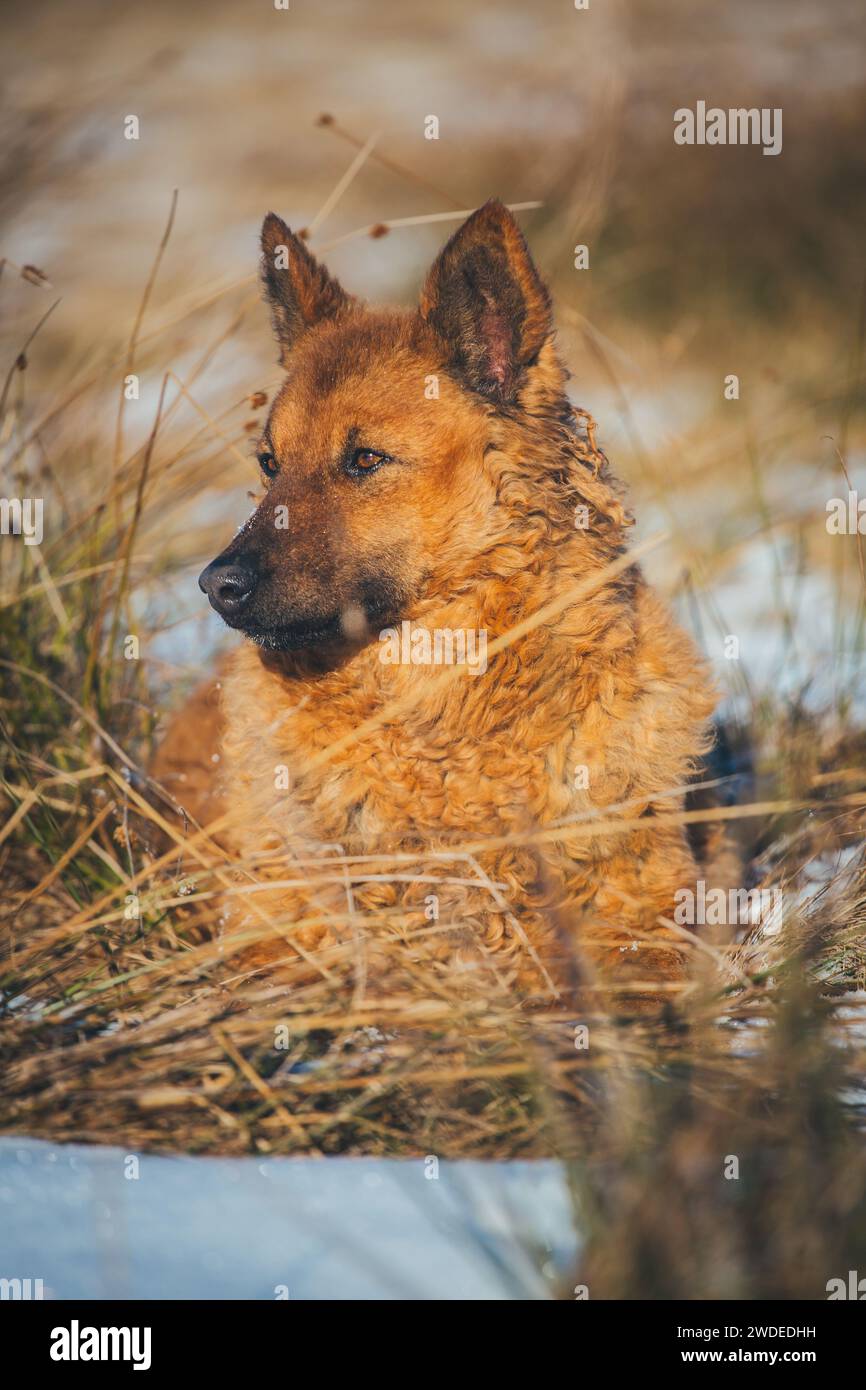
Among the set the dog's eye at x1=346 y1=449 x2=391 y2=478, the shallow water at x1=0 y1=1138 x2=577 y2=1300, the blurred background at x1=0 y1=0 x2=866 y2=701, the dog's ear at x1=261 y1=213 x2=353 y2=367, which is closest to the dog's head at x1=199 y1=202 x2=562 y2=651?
the dog's eye at x1=346 y1=449 x2=391 y2=478

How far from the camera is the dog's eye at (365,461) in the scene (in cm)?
271

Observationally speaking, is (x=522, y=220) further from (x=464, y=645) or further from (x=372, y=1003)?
(x=372, y=1003)

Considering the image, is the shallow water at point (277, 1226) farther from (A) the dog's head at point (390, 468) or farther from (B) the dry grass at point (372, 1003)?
(A) the dog's head at point (390, 468)

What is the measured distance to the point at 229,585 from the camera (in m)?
2.55

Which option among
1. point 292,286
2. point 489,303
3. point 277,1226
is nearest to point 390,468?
point 489,303

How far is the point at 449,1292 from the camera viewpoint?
176cm

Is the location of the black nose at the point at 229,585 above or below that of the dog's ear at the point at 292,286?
below

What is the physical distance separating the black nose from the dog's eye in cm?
38

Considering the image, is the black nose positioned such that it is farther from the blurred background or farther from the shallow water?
the shallow water

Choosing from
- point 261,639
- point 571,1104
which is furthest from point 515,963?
point 261,639

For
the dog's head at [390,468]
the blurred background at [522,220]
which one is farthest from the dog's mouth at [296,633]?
the blurred background at [522,220]

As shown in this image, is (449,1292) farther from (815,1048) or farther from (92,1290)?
(815,1048)

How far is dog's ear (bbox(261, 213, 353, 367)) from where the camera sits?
2.98 m

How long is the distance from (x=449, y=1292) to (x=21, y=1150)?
841 millimetres
